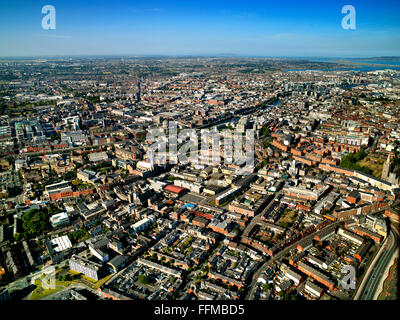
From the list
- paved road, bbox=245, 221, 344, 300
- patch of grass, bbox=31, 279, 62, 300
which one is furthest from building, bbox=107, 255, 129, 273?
paved road, bbox=245, 221, 344, 300

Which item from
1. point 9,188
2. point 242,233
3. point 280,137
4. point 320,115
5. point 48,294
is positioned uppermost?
point 320,115

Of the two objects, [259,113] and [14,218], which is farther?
[259,113]

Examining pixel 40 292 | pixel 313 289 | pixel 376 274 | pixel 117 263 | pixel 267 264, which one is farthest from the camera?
pixel 117 263

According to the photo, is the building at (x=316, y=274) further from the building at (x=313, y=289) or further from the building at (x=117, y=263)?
the building at (x=117, y=263)

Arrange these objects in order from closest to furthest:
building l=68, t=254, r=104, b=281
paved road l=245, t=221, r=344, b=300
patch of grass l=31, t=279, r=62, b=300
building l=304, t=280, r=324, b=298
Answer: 1. building l=304, t=280, r=324, b=298
2. paved road l=245, t=221, r=344, b=300
3. patch of grass l=31, t=279, r=62, b=300
4. building l=68, t=254, r=104, b=281

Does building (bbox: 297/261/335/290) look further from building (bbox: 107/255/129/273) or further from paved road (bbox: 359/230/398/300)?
building (bbox: 107/255/129/273)

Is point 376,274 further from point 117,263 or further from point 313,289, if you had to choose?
point 117,263

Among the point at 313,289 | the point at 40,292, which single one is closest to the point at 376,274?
the point at 313,289

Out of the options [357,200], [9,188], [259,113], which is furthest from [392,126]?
[9,188]
